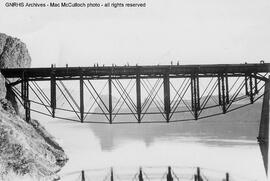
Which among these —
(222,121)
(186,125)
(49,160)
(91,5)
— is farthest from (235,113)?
(91,5)

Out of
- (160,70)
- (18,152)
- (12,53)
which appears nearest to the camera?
(18,152)

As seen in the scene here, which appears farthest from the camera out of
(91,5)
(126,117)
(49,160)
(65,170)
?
(126,117)

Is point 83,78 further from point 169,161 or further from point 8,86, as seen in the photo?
point 169,161

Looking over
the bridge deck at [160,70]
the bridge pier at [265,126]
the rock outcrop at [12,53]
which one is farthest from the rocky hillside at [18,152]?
the bridge pier at [265,126]

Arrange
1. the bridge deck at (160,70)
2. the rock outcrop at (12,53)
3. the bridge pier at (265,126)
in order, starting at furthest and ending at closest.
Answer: the rock outcrop at (12,53)
the bridge deck at (160,70)
the bridge pier at (265,126)

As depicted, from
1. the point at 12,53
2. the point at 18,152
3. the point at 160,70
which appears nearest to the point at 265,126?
the point at 160,70

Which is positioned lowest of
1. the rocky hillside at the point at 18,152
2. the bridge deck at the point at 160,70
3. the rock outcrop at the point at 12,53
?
the rocky hillside at the point at 18,152

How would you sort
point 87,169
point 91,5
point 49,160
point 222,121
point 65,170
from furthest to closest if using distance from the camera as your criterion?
point 222,121 < point 87,169 < point 65,170 < point 49,160 < point 91,5

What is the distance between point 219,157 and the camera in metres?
39.1

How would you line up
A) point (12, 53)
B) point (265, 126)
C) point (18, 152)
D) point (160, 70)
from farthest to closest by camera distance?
1. point (12, 53)
2. point (160, 70)
3. point (265, 126)
4. point (18, 152)

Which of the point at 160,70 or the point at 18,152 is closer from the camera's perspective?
the point at 18,152

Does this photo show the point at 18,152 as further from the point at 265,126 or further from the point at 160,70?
the point at 265,126

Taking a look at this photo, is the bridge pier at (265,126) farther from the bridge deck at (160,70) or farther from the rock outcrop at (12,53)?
the rock outcrop at (12,53)

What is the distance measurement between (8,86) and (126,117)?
12371cm
